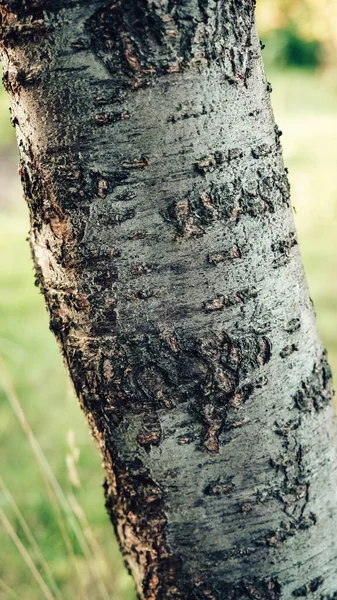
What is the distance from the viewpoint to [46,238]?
34.9 inches

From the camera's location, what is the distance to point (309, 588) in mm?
953

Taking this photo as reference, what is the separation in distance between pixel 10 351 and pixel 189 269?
3086 millimetres

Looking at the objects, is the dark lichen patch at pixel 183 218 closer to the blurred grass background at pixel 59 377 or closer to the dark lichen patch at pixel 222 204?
the dark lichen patch at pixel 222 204

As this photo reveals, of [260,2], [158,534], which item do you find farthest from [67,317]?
[260,2]

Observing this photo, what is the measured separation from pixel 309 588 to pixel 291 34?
587 inches

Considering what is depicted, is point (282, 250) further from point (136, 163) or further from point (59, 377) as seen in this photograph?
point (59, 377)

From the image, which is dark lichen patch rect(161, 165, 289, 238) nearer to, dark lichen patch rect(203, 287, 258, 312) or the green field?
dark lichen patch rect(203, 287, 258, 312)

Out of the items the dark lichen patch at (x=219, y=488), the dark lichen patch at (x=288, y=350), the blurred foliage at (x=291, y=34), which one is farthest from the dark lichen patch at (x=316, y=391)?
the blurred foliage at (x=291, y=34)

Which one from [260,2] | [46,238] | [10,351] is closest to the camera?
[46,238]

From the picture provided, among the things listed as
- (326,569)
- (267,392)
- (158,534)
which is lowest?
(326,569)

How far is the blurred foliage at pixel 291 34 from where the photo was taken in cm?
1299

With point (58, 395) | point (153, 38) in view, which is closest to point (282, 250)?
point (153, 38)

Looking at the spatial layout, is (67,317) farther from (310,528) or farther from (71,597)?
(71,597)

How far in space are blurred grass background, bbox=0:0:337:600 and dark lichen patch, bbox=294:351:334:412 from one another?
2.56ft
